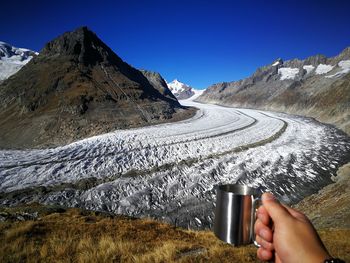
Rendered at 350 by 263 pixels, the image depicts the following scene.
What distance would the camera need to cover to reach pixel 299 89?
7819 centimetres

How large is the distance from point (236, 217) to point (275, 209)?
1.57 ft

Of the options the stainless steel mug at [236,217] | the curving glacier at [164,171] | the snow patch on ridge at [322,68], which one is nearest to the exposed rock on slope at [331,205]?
the curving glacier at [164,171]

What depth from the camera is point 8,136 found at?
2797 centimetres

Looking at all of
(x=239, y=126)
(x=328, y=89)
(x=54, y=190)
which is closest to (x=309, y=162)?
(x=239, y=126)

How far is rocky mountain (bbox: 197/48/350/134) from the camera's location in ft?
173

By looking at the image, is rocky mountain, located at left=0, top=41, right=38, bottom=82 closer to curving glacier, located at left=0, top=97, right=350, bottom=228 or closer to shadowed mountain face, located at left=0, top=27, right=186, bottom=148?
shadowed mountain face, located at left=0, top=27, right=186, bottom=148

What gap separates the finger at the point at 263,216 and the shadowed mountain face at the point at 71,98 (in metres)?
26.2

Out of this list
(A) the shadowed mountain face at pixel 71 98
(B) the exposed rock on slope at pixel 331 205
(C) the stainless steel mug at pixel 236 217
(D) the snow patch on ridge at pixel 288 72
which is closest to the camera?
(C) the stainless steel mug at pixel 236 217

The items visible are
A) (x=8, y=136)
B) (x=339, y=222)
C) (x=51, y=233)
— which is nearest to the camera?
(x=51, y=233)

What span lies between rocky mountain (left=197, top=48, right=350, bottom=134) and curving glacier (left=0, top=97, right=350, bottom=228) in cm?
1916

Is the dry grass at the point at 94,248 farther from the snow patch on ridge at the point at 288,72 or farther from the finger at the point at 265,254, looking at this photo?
the snow patch on ridge at the point at 288,72

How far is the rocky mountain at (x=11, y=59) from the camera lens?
70875mm

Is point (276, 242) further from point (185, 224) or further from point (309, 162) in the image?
point (309, 162)

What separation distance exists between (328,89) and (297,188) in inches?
2079
